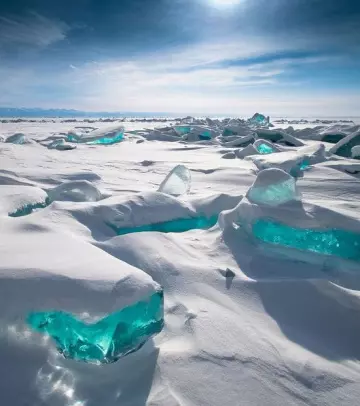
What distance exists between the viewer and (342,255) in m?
1.43

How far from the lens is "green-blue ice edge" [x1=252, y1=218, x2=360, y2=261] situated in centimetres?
144

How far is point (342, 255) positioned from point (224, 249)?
0.56 m

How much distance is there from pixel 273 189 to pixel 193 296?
0.90m

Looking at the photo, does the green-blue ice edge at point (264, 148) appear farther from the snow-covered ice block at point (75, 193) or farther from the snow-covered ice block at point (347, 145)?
the snow-covered ice block at point (75, 193)

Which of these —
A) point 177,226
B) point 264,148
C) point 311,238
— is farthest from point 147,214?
point 264,148

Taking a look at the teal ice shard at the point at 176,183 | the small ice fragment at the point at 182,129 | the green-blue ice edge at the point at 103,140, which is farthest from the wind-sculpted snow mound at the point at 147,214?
the small ice fragment at the point at 182,129

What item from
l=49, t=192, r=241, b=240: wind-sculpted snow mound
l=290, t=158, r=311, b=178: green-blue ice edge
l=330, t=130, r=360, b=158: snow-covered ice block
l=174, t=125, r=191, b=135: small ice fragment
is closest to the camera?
l=49, t=192, r=241, b=240: wind-sculpted snow mound

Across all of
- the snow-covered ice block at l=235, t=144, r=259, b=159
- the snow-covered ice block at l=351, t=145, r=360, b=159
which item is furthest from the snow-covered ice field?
the snow-covered ice block at l=351, t=145, r=360, b=159

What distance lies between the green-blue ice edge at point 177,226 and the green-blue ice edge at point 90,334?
0.78 metres

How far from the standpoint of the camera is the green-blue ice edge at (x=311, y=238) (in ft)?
4.71

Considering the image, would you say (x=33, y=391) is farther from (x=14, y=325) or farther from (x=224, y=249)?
(x=224, y=249)

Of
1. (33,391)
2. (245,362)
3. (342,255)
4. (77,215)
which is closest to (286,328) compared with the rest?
(245,362)

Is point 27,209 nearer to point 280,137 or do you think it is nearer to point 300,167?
point 300,167

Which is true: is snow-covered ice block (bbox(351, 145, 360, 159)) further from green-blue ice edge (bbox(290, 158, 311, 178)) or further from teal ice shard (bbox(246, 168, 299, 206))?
teal ice shard (bbox(246, 168, 299, 206))
